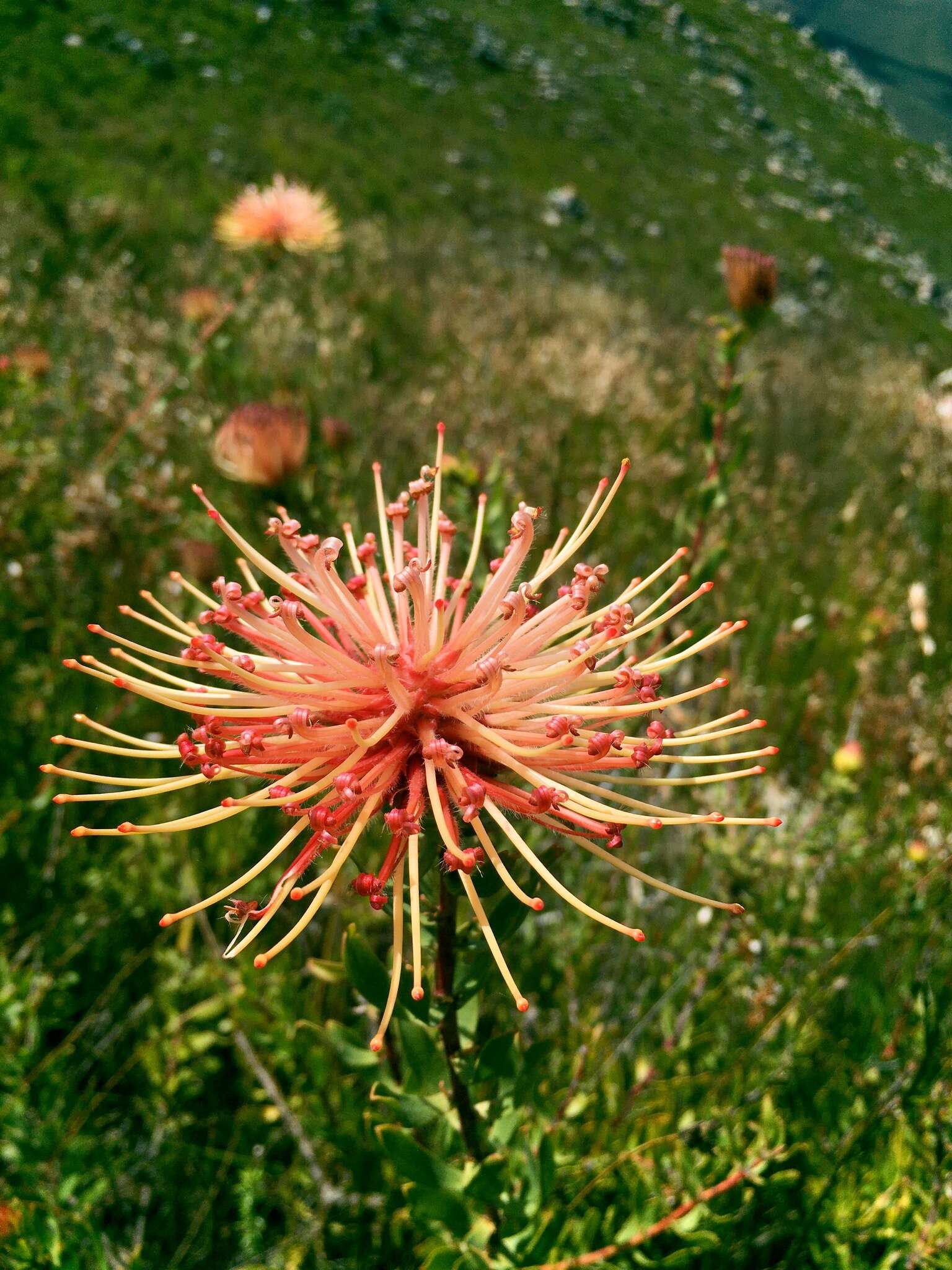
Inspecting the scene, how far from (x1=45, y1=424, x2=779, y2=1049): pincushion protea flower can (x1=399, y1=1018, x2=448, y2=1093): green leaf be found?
103mm

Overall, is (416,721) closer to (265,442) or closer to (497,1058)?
(497,1058)

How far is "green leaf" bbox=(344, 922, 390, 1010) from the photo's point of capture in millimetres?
1006

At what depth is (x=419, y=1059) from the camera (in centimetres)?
102

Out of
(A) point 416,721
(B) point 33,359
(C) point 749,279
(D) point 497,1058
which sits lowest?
(B) point 33,359

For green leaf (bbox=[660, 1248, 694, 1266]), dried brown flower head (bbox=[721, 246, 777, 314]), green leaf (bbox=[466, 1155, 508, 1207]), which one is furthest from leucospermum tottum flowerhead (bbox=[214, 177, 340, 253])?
green leaf (bbox=[660, 1248, 694, 1266])

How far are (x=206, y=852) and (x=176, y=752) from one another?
157 centimetres

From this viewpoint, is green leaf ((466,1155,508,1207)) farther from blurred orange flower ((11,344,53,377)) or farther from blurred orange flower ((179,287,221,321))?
blurred orange flower ((179,287,221,321))

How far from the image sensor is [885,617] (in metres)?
3.85

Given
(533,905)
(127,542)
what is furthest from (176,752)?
(127,542)

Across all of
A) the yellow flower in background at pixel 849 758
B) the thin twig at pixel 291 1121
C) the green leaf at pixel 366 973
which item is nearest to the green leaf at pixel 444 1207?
the green leaf at pixel 366 973

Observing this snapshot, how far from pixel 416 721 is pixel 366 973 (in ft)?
1.02

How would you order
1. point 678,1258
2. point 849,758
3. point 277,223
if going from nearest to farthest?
point 678,1258 < point 849,758 < point 277,223

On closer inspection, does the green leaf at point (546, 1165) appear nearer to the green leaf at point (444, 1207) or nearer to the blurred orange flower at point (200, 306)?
the green leaf at point (444, 1207)

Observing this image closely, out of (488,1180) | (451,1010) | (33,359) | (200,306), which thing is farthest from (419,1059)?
(200,306)
